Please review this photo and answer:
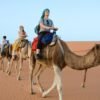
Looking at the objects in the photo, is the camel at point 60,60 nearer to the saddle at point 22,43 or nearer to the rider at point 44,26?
the rider at point 44,26

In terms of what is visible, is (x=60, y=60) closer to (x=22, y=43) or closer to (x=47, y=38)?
(x=47, y=38)

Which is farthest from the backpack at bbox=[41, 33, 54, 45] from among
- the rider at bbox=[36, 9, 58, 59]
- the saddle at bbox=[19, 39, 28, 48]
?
the saddle at bbox=[19, 39, 28, 48]

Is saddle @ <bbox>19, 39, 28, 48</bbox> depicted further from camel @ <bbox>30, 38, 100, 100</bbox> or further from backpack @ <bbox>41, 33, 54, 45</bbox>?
backpack @ <bbox>41, 33, 54, 45</bbox>

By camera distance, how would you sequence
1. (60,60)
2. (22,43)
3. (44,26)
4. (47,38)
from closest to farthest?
(60,60) < (47,38) < (44,26) < (22,43)

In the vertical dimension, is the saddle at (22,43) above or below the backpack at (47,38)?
below

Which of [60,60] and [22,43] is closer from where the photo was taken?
[60,60]

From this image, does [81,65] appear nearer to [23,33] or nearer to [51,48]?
[51,48]

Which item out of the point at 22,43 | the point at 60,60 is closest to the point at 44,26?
the point at 60,60

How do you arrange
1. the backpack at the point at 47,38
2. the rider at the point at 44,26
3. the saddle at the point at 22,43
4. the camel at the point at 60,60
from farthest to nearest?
the saddle at the point at 22,43 < the rider at the point at 44,26 < the backpack at the point at 47,38 < the camel at the point at 60,60

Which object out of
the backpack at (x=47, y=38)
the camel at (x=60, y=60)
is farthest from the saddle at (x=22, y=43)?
the backpack at (x=47, y=38)

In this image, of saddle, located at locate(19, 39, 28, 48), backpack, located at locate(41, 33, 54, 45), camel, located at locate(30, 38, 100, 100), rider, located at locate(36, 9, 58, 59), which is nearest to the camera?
camel, located at locate(30, 38, 100, 100)

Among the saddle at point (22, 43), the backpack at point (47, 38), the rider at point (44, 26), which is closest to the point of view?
the backpack at point (47, 38)

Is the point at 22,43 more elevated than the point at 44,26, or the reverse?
the point at 44,26

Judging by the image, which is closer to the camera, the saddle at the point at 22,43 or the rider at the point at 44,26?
the rider at the point at 44,26
